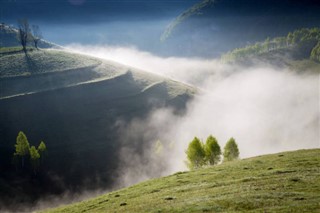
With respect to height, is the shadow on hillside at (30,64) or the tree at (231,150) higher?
the shadow on hillside at (30,64)

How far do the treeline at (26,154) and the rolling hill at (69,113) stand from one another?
8.13 feet

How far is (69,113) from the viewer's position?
14075 cm

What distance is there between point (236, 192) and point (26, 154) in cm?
9583

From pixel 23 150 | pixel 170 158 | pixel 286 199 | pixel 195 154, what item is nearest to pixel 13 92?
pixel 23 150

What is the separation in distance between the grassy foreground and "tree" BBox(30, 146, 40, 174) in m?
65.0

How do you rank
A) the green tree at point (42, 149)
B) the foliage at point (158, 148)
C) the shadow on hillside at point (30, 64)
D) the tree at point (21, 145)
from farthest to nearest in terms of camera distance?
the shadow on hillside at point (30, 64), the foliage at point (158, 148), the green tree at point (42, 149), the tree at point (21, 145)

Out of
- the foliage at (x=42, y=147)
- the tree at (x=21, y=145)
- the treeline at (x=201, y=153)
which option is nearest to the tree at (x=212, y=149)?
the treeline at (x=201, y=153)

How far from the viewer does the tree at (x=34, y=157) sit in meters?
103

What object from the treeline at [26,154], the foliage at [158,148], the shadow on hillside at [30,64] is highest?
the shadow on hillside at [30,64]

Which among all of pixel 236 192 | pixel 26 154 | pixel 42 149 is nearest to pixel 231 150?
pixel 236 192

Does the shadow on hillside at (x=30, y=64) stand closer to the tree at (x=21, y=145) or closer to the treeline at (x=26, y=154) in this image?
the treeline at (x=26, y=154)

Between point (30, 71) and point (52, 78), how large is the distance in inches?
622

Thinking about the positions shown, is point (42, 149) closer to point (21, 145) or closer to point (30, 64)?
point (21, 145)

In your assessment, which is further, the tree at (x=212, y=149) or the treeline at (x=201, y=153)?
the tree at (x=212, y=149)
